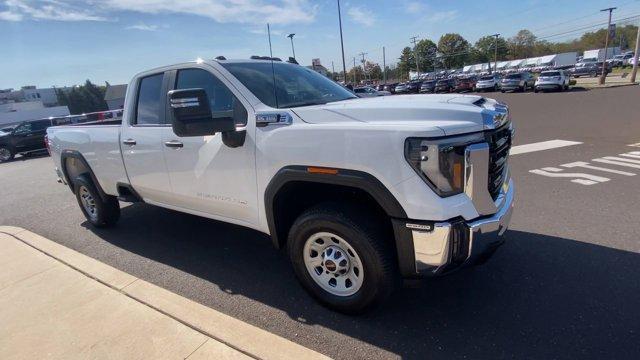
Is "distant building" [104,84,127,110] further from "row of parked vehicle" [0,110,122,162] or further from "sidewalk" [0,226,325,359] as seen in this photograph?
"sidewalk" [0,226,325,359]

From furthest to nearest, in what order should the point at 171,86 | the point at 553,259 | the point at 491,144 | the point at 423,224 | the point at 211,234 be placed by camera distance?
the point at 211,234
the point at 171,86
the point at 553,259
the point at 491,144
the point at 423,224

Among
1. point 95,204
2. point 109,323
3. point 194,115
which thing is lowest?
point 109,323

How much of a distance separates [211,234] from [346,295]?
2.55 meters

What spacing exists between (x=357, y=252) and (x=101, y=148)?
11.8ft

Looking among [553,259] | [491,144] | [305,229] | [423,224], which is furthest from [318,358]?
[553,259]

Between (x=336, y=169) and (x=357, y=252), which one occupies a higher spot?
(x=336, y=169)

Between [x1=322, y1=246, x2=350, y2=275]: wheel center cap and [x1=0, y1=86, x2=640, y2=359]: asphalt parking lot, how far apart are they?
1.29 ft

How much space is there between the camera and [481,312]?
3021 millimetres

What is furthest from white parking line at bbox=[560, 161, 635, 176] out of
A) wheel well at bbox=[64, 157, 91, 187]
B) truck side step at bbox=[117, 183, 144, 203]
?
wheel well at bbox=[64, 157, 91, 187]

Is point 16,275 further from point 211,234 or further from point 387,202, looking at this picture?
point 387,202

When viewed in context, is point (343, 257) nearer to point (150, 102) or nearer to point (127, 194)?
point (150, 102)

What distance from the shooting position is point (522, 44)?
126812 mm

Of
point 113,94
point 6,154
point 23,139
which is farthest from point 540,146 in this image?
point 113,94

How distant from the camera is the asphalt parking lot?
272cm
